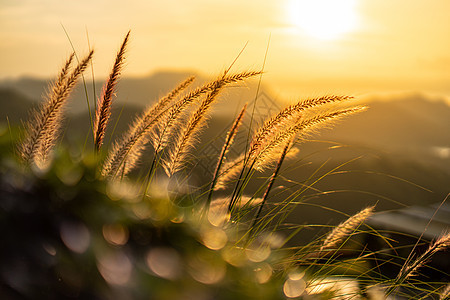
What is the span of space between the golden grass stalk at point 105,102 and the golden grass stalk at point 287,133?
8.1 inches

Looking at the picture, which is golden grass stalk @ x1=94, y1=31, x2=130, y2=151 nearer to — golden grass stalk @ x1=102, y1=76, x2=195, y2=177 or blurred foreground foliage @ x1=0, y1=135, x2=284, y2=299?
golden grass stalk @ x1=102, y1=76, x2=195, y2=177

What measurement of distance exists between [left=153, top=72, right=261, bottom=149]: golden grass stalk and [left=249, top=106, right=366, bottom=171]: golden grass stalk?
0.09 meters

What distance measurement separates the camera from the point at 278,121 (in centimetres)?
67

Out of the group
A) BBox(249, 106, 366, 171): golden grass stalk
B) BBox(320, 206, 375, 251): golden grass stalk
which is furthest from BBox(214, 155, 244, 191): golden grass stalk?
BBox(320, 206, 375, 251): golden grass stalk

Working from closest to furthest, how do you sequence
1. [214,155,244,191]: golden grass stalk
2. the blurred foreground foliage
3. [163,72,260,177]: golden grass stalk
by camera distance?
the blurred foreground foliage, [163,72,260,177]: golden grass stalk, [214,155,244,191]: golden grass stalk

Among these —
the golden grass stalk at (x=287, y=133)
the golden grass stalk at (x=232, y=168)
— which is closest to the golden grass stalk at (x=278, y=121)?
the golden grass stalk at (x=287, y=133)

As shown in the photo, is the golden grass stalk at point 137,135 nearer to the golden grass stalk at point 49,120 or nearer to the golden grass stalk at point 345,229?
the golden grass stalk at point 49,120

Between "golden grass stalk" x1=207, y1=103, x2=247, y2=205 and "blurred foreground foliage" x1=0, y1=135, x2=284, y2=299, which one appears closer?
"blurred foreground foliage" x1=0, y1=135, x2=284, y2=299

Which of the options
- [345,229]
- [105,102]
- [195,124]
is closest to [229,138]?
[195,124]

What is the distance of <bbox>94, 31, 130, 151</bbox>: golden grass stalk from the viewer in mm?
650

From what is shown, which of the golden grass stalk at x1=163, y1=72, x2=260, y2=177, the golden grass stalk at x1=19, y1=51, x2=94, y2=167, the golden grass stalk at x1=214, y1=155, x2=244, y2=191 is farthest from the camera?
the golden grass stalk at x1=214, y1=155, x2=244, y2=191

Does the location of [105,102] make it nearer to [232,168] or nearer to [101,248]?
[232,168]

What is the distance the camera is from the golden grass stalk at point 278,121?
661 millimetres

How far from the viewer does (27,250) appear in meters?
0.37
